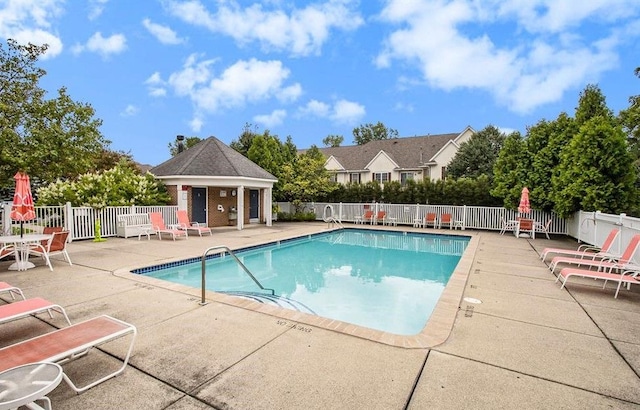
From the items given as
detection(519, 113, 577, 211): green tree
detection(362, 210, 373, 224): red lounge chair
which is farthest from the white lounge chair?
detection(362, 210, 373, 224): red lounge chair

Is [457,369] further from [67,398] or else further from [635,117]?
[635,117]

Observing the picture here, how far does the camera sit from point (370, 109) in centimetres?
4847

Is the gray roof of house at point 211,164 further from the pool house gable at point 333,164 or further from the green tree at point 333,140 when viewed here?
the green tree at point 333,140

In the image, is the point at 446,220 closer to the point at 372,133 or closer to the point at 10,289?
the point at 10,289

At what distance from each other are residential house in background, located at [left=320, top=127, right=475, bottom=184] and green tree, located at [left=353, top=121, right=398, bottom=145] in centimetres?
2227

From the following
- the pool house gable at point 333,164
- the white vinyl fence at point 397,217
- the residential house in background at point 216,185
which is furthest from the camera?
the pool house gable at point 333,164

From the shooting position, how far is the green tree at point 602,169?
11.4m

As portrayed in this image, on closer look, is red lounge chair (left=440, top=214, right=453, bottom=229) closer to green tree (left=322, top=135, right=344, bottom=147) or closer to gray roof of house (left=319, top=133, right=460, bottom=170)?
gray roof of house (left=319, top=133, right=460, bottom=170)

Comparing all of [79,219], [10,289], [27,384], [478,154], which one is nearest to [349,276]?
[10,289]

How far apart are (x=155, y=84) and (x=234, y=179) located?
13690 mm

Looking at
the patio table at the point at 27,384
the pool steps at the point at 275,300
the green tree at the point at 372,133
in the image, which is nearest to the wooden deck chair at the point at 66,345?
the patio table at the point at 27,384

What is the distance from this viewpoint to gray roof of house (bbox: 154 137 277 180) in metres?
16.9

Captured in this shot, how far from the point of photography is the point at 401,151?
34.2m

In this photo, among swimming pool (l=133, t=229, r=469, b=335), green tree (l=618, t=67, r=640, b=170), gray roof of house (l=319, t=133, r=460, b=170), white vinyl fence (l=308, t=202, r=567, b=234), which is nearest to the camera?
swimming pool (l=133, t=229, r=469, b=335)
